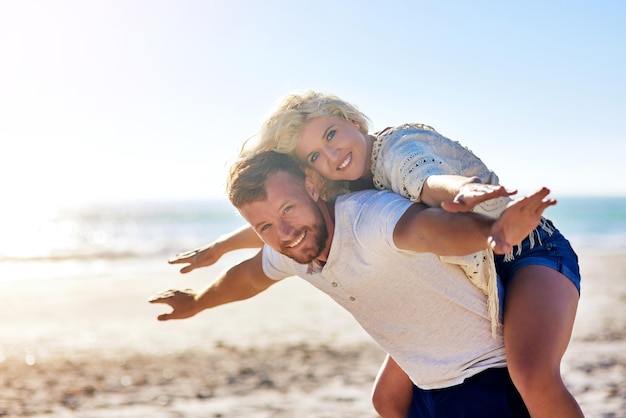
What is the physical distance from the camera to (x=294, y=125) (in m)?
3.10

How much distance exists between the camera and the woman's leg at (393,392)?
3324mm

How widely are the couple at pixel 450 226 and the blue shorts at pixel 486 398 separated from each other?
0.52 feet

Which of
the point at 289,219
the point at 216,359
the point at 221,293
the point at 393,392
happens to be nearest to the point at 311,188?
the point at 289,219

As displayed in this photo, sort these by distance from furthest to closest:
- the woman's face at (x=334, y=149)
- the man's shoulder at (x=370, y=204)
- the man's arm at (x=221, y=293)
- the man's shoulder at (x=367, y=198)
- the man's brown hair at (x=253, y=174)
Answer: the man's arm at (x=221, y=293) → the woman's face at (x=334, y=149) → the man's brown hair at (x=253, y=174) → the man's shoulder at (x=367, y=198) → the man's shoulder at (x=370, y=204)

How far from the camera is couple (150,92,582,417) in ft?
8.12

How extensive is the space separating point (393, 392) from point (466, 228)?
1533 millimetres

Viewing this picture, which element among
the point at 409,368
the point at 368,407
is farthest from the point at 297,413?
the point at 409,368

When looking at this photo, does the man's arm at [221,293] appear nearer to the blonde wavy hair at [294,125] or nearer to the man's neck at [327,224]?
the blonde wavy hair at [294,125]

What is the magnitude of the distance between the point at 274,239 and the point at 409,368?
79 cm

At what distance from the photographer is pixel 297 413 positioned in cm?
564

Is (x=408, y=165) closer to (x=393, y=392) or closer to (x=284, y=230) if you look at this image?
(x=284, y=230)

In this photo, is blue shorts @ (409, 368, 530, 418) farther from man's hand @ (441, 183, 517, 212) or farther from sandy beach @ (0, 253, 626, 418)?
sandy beach @ (0, 253, 626, 418)

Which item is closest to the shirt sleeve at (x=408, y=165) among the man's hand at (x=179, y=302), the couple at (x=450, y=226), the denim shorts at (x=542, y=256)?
the couple at (x=450, y=226)

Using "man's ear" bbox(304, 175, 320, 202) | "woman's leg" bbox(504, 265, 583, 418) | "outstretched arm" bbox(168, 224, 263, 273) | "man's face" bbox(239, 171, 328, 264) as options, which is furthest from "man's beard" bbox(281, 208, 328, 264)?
"outstretched arm" bbox(168, 224, 263, 273)
